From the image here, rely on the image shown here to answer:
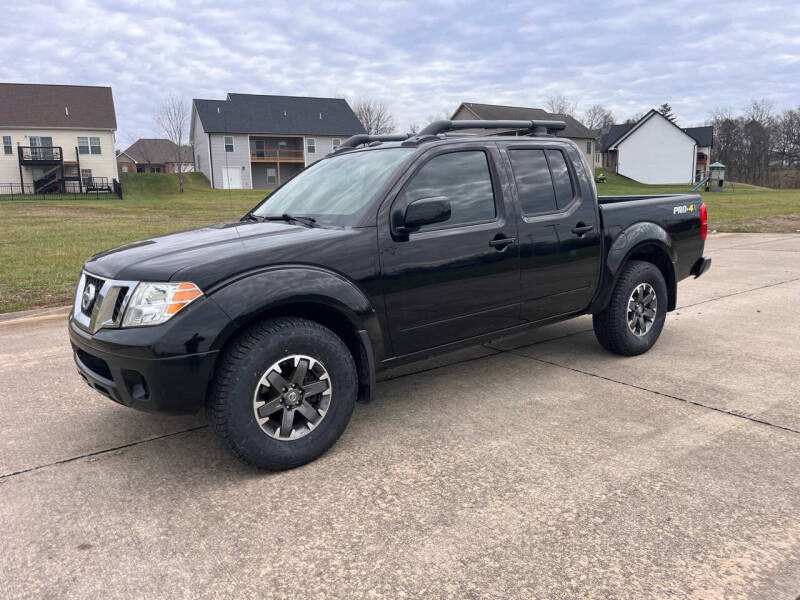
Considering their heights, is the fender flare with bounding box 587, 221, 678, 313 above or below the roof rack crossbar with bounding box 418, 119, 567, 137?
below

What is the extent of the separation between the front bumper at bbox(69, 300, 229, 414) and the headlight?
44 millimetres

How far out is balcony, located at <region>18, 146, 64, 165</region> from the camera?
43.3 meters

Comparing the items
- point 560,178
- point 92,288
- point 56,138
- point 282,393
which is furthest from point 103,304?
point 56,138

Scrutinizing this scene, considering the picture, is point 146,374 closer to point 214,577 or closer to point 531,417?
point 214,577

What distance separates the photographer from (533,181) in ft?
15.0

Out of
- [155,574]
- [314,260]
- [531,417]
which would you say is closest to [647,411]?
[531,417]

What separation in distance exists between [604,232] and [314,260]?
264cm

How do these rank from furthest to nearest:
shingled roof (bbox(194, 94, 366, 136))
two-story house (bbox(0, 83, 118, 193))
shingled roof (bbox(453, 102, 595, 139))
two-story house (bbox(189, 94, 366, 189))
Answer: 1. shingled roof (bbox(453, 102, 595, 139))
2. shingled roof (bbox(194, 94, 366, 136))
3. two-story house (bbox(189, 94, 366, 189))
4. two-story house (bbox(0, 83, 118, 193))

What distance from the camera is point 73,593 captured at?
95.0 inches

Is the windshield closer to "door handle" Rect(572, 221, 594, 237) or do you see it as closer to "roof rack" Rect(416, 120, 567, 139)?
"roof rack" Rect(416, 120, 567, 139)

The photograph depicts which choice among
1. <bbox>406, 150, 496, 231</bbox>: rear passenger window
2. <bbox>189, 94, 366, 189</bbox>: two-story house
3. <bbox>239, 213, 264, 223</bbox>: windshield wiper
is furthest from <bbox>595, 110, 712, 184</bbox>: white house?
<bbox>239, 213, 264, 223</bbox>: windshield wiper

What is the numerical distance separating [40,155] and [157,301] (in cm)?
4862

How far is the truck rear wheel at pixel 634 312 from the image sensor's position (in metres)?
5.11

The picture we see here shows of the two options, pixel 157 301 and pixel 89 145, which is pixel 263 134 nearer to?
pixel 89 145
